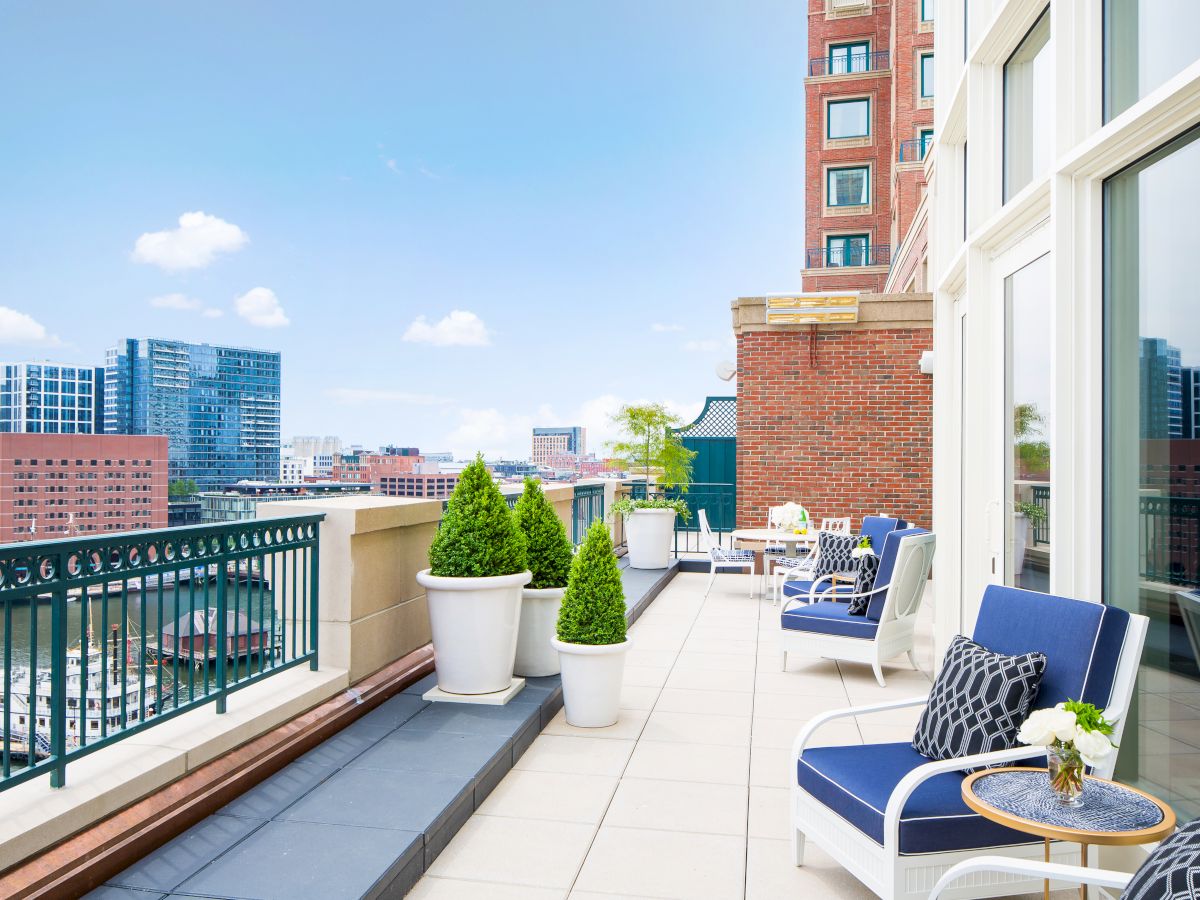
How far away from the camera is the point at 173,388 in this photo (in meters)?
11.8

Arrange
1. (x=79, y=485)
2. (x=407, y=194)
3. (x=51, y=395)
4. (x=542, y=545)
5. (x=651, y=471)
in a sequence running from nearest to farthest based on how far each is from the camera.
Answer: (x=79, y=485) < (x=542, y=545) < (x=651, y=471) < (x=51, y=395) < (x=407, y=194)

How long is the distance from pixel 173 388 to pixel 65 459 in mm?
7975

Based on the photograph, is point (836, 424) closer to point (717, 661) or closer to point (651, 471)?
point (651, 471)

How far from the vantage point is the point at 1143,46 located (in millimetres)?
2582

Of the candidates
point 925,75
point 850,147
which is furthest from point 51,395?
point 850,147

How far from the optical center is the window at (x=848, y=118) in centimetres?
2350

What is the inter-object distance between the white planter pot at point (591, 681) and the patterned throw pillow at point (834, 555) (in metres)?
3.49

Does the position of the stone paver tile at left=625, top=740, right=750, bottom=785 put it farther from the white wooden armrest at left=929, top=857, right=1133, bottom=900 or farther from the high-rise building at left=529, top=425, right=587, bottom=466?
the high-rise building at left=529, top=425, right=587, bottom=466

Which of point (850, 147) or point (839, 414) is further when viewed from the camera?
point (850, 147)

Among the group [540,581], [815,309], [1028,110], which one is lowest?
[540,581]

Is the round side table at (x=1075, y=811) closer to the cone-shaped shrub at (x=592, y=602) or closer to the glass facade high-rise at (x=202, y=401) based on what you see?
the cone-shaped shrub at (x=592, y=602)

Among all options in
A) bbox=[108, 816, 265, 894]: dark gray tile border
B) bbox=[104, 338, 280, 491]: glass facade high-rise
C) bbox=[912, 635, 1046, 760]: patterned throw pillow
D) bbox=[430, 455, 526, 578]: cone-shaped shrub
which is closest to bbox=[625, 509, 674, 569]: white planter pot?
bbox=[104, 338, 280, 491]: glass facade high-rise

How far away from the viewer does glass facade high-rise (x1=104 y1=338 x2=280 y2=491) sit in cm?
1027

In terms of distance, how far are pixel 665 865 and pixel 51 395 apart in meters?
13.3
